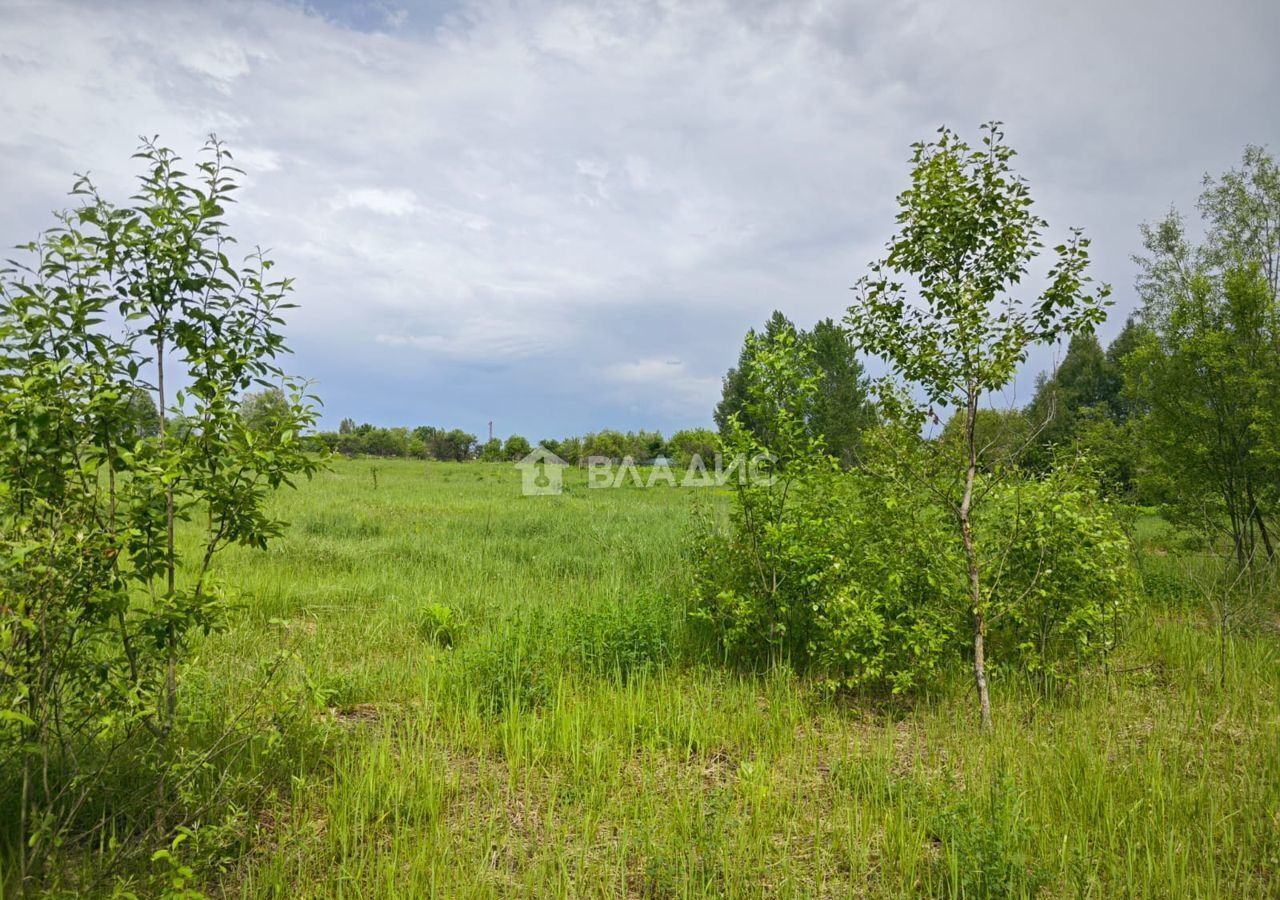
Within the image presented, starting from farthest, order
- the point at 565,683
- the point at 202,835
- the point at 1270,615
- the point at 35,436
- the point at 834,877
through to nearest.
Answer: the point at 1270,615
the point at 565,683
the point at 834,877
the point at 202,835
the point at 35,436

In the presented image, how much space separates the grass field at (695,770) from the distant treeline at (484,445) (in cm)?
5962

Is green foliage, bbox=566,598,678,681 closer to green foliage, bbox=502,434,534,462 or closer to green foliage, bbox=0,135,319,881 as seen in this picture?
green foliage, bbox=0,135,319,881

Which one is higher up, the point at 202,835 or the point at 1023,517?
the point at 1023,517

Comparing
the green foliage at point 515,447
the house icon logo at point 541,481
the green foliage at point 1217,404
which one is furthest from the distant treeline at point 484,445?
the green foliage at point 1217,404

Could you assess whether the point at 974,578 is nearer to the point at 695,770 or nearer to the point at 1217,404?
the point at 695,770

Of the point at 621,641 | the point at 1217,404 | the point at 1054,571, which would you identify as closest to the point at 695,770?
the point at 621,641

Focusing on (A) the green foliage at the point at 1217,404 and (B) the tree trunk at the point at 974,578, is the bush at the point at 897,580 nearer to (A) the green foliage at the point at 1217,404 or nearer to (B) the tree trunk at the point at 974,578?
(B) the tree trunk at the point at 974,578

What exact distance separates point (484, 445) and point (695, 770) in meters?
92.5

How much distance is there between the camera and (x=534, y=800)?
4727 mm

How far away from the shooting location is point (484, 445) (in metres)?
94.9

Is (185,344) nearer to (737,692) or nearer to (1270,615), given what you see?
(737,692)

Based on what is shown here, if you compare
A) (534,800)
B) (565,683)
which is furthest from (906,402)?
(534,800)

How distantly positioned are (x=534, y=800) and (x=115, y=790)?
254cm

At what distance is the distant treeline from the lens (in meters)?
72.7
